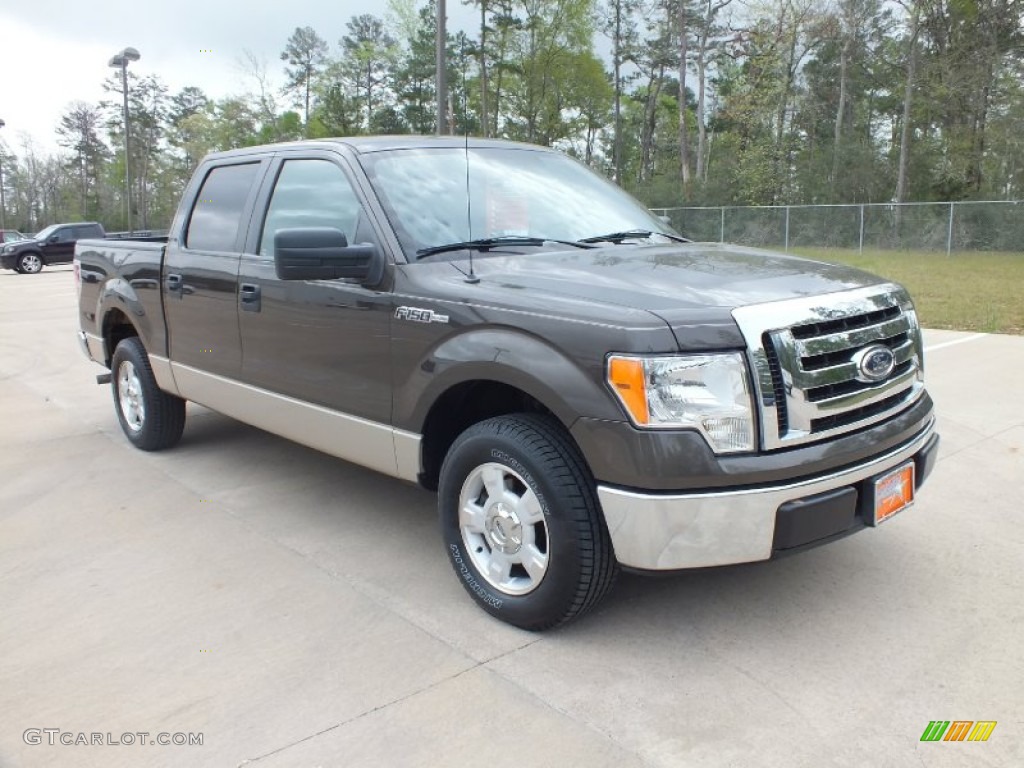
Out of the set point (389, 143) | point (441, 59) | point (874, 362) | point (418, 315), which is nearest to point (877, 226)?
point (441, 59)

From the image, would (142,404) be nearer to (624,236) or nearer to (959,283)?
(624,236)

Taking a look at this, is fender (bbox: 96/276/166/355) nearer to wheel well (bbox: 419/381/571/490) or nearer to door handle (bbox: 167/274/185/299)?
door handle (bbox: 167/274/185/299)

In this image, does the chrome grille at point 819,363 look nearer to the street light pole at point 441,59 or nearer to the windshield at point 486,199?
the windshield at point 486,199

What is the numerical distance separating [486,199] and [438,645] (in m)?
1.98

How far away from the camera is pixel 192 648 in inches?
123

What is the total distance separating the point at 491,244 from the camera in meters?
3.69

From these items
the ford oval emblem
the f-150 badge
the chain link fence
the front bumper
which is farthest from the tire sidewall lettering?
the chain link fence

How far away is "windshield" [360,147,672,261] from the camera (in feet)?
12.2

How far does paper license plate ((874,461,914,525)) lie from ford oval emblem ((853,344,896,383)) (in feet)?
1.18

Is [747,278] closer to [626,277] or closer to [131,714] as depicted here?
[626,277]

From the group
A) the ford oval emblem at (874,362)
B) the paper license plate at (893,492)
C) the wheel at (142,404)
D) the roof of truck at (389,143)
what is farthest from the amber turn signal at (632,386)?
the wheel at (142,404)

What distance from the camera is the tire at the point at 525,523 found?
114 inches

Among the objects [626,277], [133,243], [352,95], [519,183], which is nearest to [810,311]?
[626,277]

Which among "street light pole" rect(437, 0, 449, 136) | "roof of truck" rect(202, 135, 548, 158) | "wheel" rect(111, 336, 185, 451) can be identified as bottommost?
"wheel" rect(111, 336, 185, 451)
